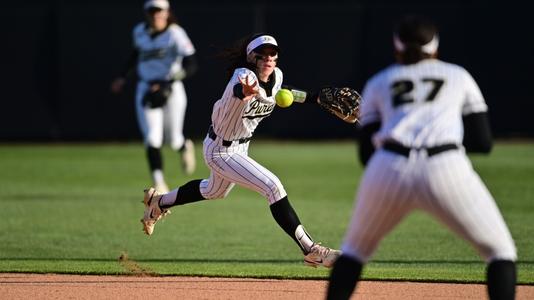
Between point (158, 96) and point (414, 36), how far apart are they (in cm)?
837

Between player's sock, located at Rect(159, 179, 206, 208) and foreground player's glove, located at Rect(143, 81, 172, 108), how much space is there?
15.8 feet

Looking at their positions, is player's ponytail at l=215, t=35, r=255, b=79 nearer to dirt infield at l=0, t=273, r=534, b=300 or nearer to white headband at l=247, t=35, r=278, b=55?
white headband at l=247, t=35, r=278, b=55

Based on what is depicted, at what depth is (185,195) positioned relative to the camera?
8070 mm

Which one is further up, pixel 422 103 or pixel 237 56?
pixel 422 103

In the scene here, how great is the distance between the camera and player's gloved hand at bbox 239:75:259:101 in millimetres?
6836

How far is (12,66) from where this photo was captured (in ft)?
69.4

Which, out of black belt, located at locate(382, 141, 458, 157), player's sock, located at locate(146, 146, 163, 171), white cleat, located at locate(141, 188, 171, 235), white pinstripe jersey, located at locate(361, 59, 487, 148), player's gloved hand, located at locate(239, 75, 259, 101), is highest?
white pinstripe jersey, located at locate(361, 59, 487, 148)

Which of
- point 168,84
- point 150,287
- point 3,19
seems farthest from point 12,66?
point 150,287

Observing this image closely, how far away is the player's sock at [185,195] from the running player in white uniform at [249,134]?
0.83ft

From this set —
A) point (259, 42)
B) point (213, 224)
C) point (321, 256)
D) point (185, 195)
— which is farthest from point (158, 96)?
point (321, 256)

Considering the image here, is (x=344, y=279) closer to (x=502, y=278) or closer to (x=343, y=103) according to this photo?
(x=502, y=278)

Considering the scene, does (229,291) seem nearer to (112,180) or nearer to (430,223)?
(430,223)

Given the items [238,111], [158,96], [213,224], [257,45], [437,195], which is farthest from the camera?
A: [158,96]

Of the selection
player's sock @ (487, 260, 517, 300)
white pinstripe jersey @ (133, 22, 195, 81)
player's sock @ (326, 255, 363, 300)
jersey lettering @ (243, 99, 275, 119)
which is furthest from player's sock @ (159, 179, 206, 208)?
white pinstripe jersey @ (133, 22, 195, 81)
